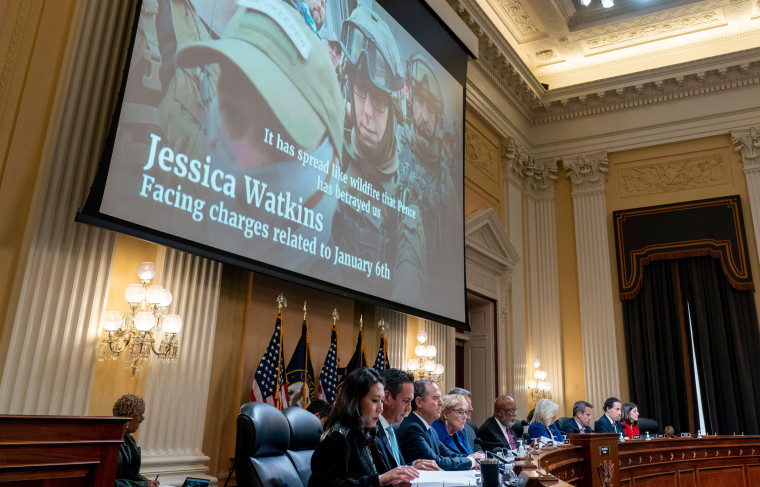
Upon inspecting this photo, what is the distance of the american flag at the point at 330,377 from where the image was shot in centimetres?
549

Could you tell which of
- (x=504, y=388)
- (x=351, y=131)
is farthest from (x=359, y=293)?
(x=504, y=388)

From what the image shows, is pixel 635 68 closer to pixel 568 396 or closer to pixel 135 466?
pixel 568 396

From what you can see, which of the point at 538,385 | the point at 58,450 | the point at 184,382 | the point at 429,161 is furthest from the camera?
the point at 538,385

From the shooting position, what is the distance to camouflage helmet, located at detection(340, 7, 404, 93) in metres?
5.66

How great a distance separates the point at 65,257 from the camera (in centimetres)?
371

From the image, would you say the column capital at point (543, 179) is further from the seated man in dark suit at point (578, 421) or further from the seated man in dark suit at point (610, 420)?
the seated man in dark suit at point (610, 420)

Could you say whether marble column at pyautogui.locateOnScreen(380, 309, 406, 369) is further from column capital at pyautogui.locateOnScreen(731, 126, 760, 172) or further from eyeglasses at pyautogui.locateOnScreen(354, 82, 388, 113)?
column capital at pyautogui.locateOnScreen(731, 126, 760, 172)

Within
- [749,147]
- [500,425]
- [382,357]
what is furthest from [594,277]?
[500,425]

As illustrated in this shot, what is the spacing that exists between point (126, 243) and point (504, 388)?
21.0 feet

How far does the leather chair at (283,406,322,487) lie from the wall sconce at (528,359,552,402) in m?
7.45

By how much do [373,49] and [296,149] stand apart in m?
1.81

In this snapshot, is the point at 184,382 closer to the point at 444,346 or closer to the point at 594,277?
the point at 444,346

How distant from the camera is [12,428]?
6.52ft

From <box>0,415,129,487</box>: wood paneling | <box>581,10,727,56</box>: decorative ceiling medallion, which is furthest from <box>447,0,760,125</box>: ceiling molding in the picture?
<box>0,415,129,487</box>: wood paneling
